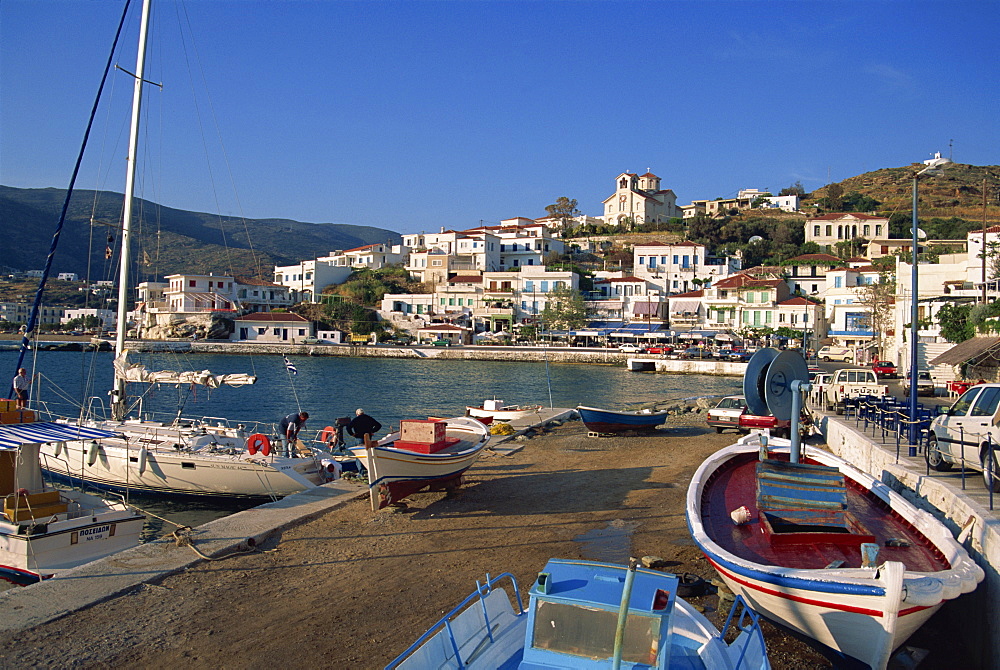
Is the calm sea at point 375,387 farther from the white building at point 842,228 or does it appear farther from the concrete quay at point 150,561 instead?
the white building at point 842,228

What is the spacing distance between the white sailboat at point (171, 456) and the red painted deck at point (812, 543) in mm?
9411

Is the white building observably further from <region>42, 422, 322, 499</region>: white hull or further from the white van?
<region>42, 422, 322, 499</region>: white hull

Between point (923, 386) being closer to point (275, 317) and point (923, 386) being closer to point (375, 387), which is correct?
point (375, 387)

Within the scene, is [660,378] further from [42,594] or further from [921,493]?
[42,594]

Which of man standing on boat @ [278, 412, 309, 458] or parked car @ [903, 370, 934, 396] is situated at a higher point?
man standing on boat @ [278, 412, 309, 458]

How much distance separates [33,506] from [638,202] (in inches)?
4490

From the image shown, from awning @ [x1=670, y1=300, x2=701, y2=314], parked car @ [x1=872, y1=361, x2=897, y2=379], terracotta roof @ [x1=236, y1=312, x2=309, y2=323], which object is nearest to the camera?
parked car @ [x1=872, y1=361, x2=897, y2=379]

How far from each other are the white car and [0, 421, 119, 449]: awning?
12.8 m

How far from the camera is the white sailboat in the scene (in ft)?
50.9

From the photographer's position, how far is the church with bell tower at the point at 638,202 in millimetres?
117938

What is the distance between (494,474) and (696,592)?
26.2 ft

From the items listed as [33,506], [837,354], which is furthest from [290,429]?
[837,354]

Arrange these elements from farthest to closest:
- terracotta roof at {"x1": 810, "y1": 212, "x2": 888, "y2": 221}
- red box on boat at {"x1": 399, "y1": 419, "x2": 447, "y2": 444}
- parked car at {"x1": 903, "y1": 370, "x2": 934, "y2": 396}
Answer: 1. terracotta roof at {"x1": 810, "y1": 212, "x2": 888, "y2": 221}
2. parked car at {"x1": 903, "y1": 370, "x2": 934, "y2": 396}
3. red box on boat at {"x1": 399, "y1": 419, "x2": 447, "y2": 444}

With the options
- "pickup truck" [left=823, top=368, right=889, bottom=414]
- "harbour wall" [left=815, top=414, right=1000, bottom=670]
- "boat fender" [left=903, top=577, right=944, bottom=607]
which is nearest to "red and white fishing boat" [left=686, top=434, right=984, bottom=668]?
"boat fender" [left=903, top=577, right=944, bottom=607]
